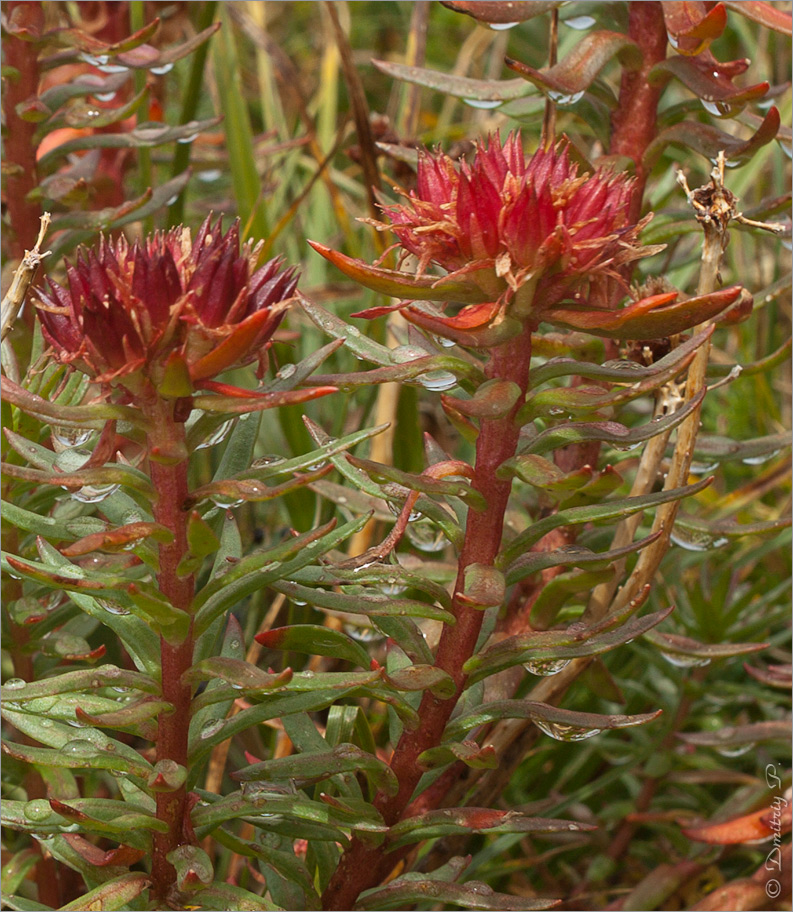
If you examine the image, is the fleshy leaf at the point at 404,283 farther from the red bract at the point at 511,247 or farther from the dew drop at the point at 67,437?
the dew drop at the point at 67,437

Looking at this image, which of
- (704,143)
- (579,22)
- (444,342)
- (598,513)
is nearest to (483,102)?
(579,22)

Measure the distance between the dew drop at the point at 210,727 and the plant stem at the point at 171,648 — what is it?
0.18ft

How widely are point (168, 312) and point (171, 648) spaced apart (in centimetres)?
32

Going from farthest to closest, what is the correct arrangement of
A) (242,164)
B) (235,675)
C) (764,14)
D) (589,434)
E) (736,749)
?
(242,164), (736,749), (764,14), (589,434), (235,675)

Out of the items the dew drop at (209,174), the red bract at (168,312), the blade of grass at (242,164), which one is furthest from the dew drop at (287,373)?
the dew drop at (209,174)

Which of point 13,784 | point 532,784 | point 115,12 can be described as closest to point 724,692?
point 532,784

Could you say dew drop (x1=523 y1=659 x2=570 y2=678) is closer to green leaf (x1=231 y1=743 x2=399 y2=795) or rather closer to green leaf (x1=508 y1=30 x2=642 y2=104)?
green leaf (x1=231 y1=743 x2=399 y2=795)

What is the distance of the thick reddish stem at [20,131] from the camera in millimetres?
1473

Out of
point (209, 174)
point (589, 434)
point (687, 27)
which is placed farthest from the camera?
point (209, 174)

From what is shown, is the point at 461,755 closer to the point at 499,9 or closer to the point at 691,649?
the point at 691,649

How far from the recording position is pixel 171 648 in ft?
3.15

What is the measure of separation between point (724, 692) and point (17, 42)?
1.48 meters

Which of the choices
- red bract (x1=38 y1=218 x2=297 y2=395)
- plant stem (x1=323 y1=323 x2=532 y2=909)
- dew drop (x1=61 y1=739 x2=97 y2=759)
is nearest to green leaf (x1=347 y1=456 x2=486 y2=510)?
plant stem (x1=323 y1=323 x2=532 y2=909)

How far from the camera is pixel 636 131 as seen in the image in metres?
1.38
